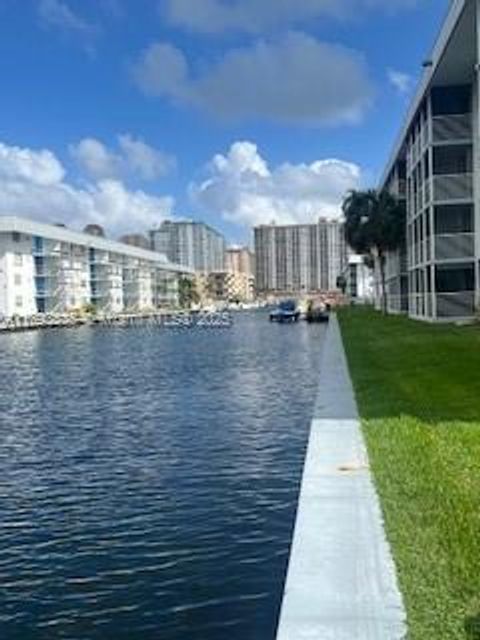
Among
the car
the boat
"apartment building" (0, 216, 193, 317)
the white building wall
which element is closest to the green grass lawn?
the boat

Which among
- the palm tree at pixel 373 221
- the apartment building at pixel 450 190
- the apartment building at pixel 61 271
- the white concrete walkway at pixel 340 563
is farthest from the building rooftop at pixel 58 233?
the white concrete walkway at pixel 340 563

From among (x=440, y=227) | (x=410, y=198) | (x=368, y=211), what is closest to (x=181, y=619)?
(x=440, y=227)

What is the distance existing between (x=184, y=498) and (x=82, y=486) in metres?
1.65

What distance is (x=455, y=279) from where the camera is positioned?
49875 millimetres

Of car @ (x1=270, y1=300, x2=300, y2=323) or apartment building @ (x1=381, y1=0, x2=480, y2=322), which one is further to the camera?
car @ (x1=270, y1=300, x2=300, y2=323)

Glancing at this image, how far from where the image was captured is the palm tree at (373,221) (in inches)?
2763

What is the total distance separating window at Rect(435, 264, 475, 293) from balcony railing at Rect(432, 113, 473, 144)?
264 inches

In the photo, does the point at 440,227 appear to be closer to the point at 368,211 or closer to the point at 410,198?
the point at 410,198

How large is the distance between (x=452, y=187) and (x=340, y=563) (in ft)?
147

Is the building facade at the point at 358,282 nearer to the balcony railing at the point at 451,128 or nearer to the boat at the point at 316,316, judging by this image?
the boat at the point at 316,316

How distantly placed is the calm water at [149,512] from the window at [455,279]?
29005 mm

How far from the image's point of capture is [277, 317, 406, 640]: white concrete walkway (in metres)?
5.79

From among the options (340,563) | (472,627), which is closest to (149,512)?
(340,563)

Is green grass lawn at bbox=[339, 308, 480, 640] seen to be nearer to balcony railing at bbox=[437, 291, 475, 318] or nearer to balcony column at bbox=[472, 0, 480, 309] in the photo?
balcony column at bbox=[472, 0, 480, 309]
